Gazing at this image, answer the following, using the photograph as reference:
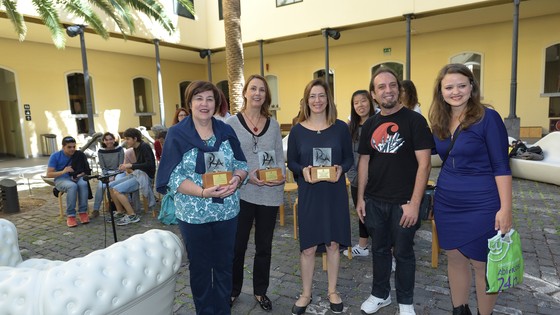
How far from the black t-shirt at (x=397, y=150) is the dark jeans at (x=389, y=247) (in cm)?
12

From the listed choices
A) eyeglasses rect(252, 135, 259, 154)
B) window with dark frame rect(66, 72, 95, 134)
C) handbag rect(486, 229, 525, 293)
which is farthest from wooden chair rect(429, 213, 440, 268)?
window with dark frame rect(66, 72, 95, 134)

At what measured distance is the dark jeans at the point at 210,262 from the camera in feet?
8.34

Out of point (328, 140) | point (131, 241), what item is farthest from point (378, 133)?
point (131, 241)

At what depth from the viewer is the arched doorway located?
48.1ft

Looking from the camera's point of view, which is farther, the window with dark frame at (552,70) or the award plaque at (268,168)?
the window with dark frame at (552,70)

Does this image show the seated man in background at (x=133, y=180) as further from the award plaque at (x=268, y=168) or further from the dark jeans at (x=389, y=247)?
the dark jeans at (x=389, y=247)

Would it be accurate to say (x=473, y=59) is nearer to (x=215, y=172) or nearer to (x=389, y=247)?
(x=389, y=247)

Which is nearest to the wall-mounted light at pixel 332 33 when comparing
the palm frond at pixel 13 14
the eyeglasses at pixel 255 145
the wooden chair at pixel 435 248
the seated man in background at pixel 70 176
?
the palm frond at pixel 13 14

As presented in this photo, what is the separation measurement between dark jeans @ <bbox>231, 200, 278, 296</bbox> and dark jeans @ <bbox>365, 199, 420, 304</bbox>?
811mm

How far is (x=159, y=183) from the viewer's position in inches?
97.3

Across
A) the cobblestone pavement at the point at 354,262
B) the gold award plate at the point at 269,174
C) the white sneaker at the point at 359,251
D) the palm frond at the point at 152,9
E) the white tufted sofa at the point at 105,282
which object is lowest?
the cobblestone pavement at the point at 354,262

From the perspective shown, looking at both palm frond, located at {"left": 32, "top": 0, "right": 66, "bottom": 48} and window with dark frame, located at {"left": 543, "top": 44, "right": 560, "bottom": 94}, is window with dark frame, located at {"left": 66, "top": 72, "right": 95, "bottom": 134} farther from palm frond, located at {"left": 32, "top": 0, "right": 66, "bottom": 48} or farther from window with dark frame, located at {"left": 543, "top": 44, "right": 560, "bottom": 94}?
window with dark frame, located at {"left": 543, "top": 44, "right": 560, "bottom": 94}

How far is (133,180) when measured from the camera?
6168 millimetres

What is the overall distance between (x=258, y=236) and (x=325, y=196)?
664 mm
